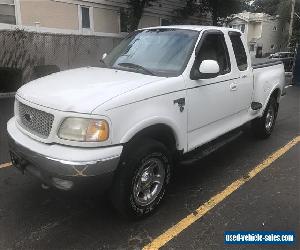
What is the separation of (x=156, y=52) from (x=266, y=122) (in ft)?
9.88

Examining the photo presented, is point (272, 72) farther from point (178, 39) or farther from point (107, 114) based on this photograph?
point (107, 114)

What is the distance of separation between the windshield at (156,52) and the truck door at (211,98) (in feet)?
0.56

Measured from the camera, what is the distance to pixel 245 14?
55406 millimetres

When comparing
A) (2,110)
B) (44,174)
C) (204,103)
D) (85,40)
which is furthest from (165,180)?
(85,40)

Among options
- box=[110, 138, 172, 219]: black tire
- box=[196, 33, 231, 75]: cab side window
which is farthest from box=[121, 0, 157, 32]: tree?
box=[110, 138, 172, 219]: black tire

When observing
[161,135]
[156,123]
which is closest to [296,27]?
[161,135]

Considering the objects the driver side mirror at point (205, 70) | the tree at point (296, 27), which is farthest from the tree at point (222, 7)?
the driver side mirror at point (205, 70)

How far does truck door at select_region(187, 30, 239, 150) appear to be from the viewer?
4387 millimetres

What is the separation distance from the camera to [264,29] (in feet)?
180

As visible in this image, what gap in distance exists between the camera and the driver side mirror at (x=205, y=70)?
4254 mm

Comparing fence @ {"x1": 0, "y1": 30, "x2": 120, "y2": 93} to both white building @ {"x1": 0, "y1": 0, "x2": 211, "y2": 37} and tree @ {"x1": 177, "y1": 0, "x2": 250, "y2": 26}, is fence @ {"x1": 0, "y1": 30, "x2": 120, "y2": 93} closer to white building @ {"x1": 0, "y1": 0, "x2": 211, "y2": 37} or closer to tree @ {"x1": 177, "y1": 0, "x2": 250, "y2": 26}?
white building @ {"x1": 0, "y1": 0, "x2": 211, "y2": 37}

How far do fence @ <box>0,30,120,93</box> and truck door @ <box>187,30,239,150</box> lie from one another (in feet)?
28.0

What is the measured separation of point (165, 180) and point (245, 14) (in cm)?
5574

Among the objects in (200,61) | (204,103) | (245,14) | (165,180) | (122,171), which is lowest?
(165,180)
